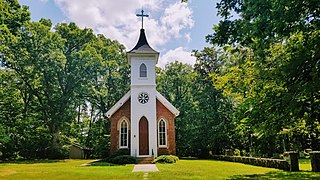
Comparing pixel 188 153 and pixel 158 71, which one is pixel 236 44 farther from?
pixel 158 71

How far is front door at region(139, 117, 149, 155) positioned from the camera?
82.8 feet

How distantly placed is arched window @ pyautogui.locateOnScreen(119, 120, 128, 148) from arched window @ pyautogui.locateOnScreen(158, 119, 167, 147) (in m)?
3.01

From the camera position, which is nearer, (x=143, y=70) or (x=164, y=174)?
(x=164, y=174)

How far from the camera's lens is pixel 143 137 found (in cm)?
2542

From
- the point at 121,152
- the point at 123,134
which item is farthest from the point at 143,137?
the point at 121,152

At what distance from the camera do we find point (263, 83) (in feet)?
34.7

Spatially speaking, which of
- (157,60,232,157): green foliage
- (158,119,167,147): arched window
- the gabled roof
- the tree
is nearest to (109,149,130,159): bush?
(158,119,167,147): arched window

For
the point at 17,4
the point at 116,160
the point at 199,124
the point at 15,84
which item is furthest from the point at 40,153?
the point at 199,124

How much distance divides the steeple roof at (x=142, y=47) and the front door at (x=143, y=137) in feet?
20.3

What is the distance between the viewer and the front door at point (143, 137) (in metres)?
25.2

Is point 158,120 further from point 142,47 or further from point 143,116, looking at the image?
point 142,47

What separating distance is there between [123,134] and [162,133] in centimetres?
353

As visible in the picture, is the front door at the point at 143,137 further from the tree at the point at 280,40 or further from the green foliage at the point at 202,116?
the tree at the point at 280,40

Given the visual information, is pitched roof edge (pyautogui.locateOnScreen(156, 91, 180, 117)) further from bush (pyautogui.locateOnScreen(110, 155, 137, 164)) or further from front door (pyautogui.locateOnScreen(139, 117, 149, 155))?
bush (pyautogui.locateOnScreen(110, 155, 137, 164))
